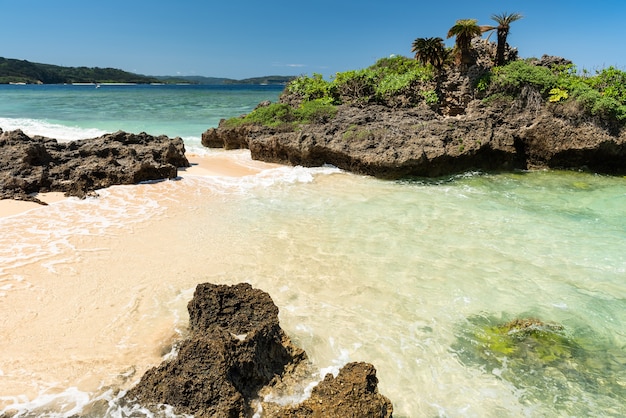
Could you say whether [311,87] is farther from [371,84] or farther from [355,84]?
[371,84]

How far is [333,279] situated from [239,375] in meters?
2.92

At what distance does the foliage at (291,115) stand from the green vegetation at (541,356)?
39.4 ft

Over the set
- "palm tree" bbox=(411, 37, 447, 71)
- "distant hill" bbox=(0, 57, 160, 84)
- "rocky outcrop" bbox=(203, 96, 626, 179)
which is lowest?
"rocky outcrop" bbox=(203, 96, 626, 179)

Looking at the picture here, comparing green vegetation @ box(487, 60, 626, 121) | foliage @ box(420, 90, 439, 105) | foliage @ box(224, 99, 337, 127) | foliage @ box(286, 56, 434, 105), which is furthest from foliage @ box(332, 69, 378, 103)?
green vegetation @ box(487, 60, 626, 121)

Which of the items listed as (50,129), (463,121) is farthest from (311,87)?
(50,129)

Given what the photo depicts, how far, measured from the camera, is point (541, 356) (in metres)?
5.06

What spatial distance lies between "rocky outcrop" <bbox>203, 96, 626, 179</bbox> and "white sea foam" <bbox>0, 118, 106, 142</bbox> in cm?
1129

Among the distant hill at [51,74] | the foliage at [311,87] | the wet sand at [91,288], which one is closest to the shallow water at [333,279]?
the wet sand at [91,288]

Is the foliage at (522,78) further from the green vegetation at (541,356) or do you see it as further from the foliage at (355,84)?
the green vegetation at (541,356)

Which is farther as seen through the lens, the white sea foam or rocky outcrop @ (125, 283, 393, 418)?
the white sea foam

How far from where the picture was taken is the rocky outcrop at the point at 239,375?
3.58 metres

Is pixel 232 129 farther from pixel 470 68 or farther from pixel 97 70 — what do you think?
pixel 97 70

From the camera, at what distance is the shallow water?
4520 mm

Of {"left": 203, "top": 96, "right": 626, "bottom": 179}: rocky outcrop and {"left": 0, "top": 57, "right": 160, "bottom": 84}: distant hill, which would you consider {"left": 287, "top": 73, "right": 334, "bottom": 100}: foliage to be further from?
{"left": 0, "top": 57, "right": 160, "bottom": 84}: distant hill
